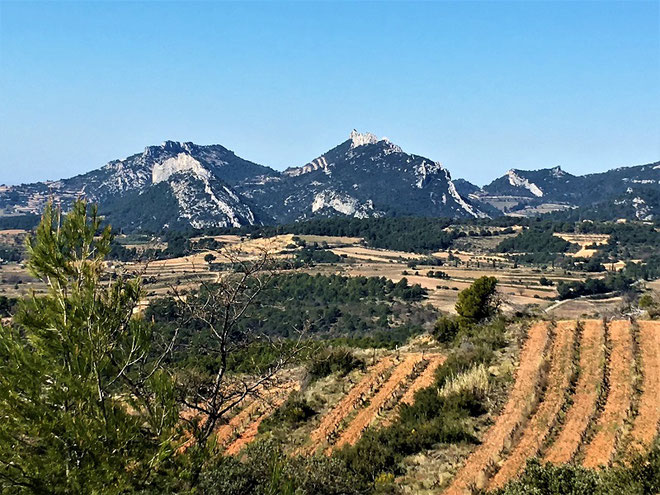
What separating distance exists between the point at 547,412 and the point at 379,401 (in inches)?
229

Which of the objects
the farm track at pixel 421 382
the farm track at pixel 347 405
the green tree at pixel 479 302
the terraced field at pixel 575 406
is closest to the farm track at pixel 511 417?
the terraced field at pixel 575 406

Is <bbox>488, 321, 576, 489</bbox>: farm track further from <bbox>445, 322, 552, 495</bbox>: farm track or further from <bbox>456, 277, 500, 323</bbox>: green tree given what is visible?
<bbox>456, 277, 500, 323</bbox>: green tree

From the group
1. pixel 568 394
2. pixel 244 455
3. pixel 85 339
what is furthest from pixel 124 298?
pixel 568 394

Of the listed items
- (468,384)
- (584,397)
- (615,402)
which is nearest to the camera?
(615,402)

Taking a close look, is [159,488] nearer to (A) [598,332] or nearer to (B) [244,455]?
(B) [244,455]

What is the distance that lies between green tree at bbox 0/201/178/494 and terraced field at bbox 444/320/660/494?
7483 mm

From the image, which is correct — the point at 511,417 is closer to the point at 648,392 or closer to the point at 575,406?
the point at 575,406

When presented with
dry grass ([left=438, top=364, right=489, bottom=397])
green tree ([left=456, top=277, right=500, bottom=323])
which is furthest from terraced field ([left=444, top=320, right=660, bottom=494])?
green tree ([left=456, top=277, right=500, bottom=323])

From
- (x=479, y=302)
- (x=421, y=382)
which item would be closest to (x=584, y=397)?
(x=421, y=382)

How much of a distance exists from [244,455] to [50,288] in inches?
317

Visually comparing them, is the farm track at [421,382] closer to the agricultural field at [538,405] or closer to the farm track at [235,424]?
the agricultural field at [538,405]

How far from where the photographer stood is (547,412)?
→ 51.9 feet

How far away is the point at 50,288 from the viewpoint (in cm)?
890

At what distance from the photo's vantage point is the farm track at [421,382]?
58.8 feet
